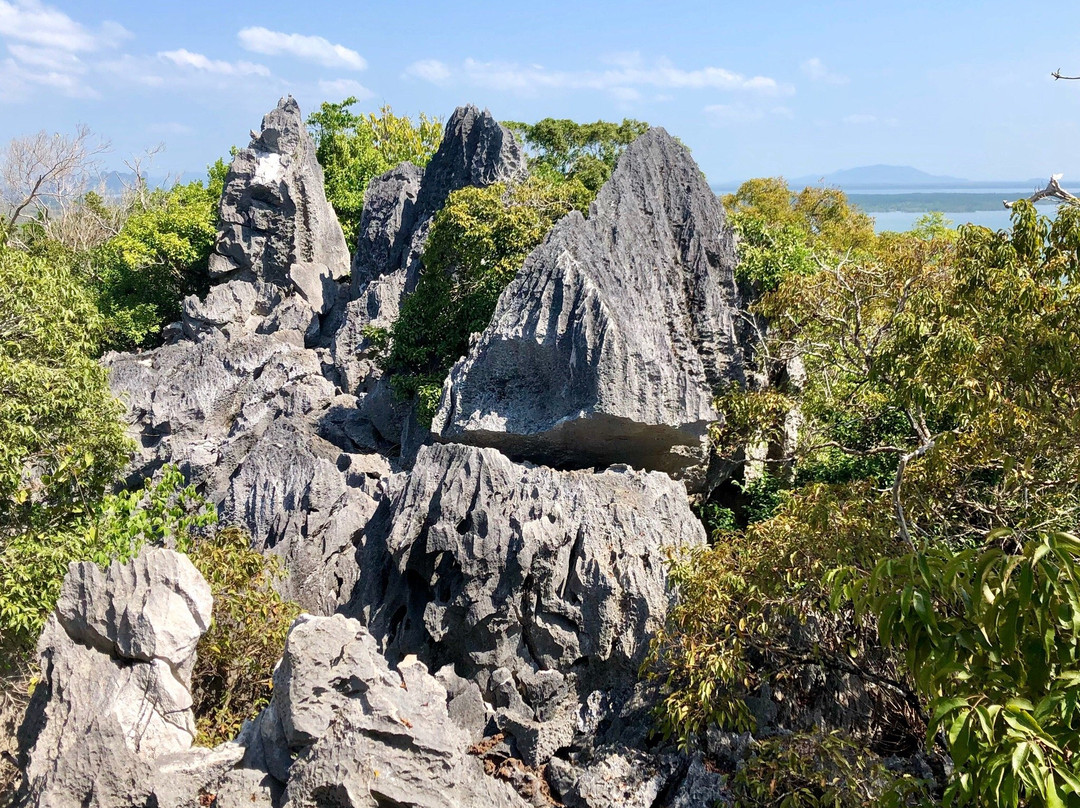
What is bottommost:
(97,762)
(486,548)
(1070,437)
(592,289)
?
(97,762)

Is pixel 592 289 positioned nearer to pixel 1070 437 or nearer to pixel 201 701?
pixel 1070 437

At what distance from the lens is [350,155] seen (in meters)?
33.8

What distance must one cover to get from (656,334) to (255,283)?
1849cm

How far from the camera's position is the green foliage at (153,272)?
89.3ft

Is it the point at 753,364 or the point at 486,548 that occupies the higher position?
the point at 753,364

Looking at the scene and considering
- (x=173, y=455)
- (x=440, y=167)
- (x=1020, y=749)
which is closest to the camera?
(x=1020, y=749)

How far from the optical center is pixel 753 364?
46.0 ft

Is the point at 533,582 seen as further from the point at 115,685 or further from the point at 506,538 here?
the point at 115,685

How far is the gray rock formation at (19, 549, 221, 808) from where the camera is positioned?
6953 millimetres

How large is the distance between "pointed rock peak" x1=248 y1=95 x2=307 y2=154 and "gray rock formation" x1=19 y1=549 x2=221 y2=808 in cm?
2205

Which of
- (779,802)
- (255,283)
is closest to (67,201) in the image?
(255,283)

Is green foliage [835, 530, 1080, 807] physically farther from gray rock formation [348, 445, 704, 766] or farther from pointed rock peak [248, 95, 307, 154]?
pointed rock peak [248, 95, 307, 154]

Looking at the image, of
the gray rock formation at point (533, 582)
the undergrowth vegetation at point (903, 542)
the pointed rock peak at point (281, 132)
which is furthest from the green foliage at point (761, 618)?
the pointed rock peak at point (281, 132)

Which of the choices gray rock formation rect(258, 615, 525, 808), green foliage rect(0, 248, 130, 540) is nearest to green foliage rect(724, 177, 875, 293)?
gray rock formation rect(258, 615, 525, 808)
